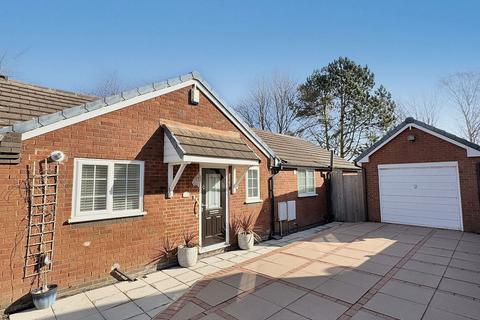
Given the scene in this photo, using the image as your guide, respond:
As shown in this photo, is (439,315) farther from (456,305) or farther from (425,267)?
(425,267)

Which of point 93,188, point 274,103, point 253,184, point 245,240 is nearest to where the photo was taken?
point 93,188

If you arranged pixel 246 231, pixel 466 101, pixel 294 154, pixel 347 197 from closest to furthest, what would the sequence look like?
pixel 246 231, pixel 294 154, pixel 347 197, pixel 466 101

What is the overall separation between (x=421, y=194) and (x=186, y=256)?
422 inches

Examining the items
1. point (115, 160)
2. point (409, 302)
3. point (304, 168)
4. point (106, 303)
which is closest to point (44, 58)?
point (115, 160)

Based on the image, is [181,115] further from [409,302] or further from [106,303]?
[409,302]

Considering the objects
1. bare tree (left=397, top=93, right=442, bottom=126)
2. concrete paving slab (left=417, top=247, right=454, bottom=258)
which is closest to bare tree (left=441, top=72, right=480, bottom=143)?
bare tree (left=397, top=93, right=442, bottom=126)

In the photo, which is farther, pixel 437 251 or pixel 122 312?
pixel 437 251

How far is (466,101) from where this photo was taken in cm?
2045

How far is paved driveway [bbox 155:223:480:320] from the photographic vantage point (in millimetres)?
4418

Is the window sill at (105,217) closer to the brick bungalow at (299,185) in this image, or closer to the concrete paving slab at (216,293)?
the concrete paving slab at (216,293)

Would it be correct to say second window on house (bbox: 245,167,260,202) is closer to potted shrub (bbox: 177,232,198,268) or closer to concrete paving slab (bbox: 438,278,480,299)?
potted shrub (bbox: 177,232,198,268)

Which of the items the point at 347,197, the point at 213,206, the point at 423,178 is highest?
the point at 423,178

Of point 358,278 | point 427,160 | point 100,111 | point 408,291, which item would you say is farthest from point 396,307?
point 427,160

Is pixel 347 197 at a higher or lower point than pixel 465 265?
higher
